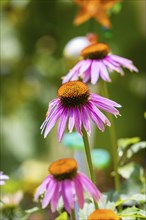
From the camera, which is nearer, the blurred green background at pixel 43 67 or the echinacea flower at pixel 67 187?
the echinacea flower at pixel 67 187

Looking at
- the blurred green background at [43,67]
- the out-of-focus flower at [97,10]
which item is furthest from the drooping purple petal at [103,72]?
the blurred green background at [43,67]

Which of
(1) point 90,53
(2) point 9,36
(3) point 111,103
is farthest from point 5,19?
(3) point 111,103

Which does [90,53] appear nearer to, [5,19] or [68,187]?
[68,187]

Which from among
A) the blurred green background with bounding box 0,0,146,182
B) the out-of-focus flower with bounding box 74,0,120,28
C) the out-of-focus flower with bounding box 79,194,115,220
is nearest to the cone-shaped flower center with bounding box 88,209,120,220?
the out-of-focus flower with bounding box 79,194,115,220

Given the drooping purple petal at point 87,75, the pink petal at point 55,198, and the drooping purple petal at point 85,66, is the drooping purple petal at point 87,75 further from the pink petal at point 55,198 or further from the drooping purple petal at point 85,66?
the pink petal at point 55,198

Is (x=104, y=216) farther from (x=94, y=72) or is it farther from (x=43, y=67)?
(x=43, y=67)

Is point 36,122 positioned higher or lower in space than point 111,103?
higher

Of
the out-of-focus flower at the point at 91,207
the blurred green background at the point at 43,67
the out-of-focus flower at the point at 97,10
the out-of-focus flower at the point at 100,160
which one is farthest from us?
the blurred green background at the point at 43,67

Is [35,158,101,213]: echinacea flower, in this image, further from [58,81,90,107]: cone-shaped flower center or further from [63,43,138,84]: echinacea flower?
[63,43,138,84]: echinacea flower
